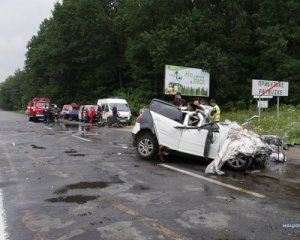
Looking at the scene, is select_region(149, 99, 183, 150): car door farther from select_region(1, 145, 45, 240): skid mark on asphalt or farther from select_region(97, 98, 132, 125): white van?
select_region(97, 98, 132, 125): white van

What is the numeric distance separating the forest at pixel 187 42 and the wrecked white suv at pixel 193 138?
2258cm

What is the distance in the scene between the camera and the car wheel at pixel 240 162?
901 centimetres

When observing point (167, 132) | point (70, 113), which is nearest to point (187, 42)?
point (70, 113)

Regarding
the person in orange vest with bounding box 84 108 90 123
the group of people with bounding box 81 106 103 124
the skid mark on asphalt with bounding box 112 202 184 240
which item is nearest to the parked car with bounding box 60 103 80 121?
the group of people with bounding box 81 106 103 124

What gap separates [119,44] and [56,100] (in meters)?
15.0

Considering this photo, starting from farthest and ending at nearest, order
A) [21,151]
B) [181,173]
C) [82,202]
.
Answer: [21,151] < [181,173] < [82,202]

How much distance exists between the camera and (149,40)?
37.2 m

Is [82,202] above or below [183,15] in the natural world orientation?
below

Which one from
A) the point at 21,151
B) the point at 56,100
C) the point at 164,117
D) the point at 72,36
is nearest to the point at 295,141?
the point at 164,117

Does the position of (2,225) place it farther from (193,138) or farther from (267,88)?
(267,88)

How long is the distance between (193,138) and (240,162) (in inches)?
55.9

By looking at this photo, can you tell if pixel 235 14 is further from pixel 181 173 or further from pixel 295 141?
pixel 181 173

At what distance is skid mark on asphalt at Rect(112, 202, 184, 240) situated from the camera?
470 centimetres

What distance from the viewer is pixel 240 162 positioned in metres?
9.07
